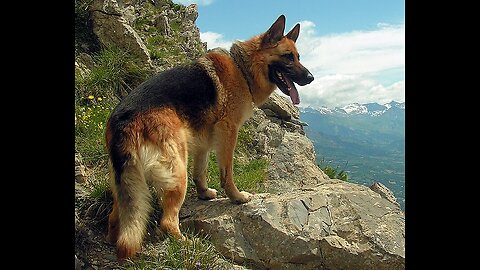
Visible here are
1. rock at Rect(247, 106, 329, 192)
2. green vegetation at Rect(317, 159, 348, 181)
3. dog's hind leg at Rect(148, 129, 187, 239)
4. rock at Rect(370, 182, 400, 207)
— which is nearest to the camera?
dog's hind leg at Rect(148, 129, 187, 239)

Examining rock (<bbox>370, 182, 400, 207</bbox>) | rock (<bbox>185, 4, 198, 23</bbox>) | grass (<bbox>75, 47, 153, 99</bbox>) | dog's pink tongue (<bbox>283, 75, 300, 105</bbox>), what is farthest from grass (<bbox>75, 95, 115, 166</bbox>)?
rock (<bbox>185, 4, 198, 23</bbox>)

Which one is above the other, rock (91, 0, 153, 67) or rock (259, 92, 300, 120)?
rock (91, 0, 153, 67)

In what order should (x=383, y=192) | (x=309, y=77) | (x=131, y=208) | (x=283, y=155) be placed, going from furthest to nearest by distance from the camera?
(x=283, y=155), (x=383, y=192), (x=309, y=77), (x=131, y=208)

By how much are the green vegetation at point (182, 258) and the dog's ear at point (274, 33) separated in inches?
121

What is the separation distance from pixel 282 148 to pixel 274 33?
4159 mm

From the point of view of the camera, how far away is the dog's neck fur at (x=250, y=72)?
19.9 ft

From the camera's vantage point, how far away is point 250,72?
6074mm

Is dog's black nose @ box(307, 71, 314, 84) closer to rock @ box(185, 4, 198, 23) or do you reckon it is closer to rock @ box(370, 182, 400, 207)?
rock @ box(370, 182, 400, 207)

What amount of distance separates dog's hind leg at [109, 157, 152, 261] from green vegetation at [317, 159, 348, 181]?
6.72 m

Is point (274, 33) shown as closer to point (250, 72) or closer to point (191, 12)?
point (250, 72)

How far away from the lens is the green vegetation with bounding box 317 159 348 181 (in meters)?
10.2

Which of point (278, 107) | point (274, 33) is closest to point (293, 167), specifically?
point (278, 107)

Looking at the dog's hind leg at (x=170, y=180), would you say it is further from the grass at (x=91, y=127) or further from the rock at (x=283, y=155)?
the rock at (x=283, y=155)
